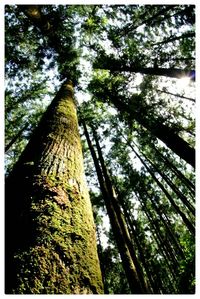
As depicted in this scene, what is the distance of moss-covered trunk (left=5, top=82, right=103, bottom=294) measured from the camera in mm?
1408

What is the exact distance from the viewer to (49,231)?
5.45 ft

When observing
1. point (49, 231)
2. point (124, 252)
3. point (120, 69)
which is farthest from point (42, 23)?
point (49, 231)

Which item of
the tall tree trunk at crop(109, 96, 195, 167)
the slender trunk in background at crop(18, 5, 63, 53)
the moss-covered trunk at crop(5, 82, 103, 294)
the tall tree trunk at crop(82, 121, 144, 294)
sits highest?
the slender trunk in background at crop(18, 5, 63, 53)

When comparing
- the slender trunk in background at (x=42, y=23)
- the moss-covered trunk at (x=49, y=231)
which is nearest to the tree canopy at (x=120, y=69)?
the slender trunk in background at (x=42, y=23)

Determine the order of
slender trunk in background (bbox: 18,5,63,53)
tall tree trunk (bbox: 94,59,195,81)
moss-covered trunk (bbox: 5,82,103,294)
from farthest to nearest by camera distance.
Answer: slender trunk in background (bbox: 18,5,63,53), tall tree trunk (bbox: 94,59,195,81), moss-covered trunk (bbox: 5,82,103,294)

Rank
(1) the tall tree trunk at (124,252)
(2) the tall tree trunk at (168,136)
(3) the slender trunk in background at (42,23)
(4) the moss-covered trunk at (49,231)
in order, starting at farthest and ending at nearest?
(3) the slender trunk in background at (42,23) < (1) the tall tree trunk at (124,252) < (2) the tall tree trunk at (168,136) < (4) the moss-covered trunk at (49,231)

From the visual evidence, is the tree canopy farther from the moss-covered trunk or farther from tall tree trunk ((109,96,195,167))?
the moss-covered trunk

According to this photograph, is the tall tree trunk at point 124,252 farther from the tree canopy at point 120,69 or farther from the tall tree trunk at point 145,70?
the tall tree trunk at point 145,70

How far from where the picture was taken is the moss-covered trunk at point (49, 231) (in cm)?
141

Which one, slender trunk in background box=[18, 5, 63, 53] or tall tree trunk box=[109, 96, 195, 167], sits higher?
slender trunk in background box=[18, 5, 63, 53]

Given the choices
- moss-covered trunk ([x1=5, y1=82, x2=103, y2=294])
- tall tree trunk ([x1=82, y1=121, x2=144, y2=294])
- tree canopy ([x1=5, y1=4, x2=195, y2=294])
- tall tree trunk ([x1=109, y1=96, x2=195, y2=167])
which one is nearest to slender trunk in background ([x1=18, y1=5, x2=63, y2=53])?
tree canopy ([x1=5, y1=4, x2=195, y2=294])

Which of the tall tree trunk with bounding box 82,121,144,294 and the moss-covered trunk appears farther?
the tall tree trunk with bounding box 82,121,144,294

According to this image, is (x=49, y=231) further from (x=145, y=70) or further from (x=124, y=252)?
(x=145, y=70)
